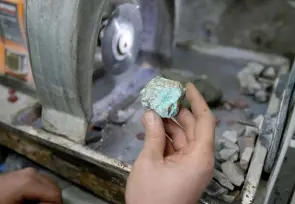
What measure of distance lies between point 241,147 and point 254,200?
6.6 inches

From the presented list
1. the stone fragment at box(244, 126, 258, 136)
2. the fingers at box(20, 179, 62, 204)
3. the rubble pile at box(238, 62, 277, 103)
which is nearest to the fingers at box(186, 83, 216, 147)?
the stone fragment at box(244, 126, 258, 136)

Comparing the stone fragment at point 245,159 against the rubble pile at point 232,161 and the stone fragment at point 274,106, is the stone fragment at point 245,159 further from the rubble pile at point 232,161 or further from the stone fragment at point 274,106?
the stone fragment at point 274,106

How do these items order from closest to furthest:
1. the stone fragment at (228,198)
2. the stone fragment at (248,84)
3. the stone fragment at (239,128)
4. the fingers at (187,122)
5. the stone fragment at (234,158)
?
the fingers at (187,122)
the stone fragment at (228,198)
the stone fragment at (234,158)
the stone fragment at (239,128)
the stone fragment at (248,84)

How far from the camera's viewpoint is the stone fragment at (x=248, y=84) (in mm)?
1299

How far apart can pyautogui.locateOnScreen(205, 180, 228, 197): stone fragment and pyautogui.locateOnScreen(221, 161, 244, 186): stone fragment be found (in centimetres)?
4

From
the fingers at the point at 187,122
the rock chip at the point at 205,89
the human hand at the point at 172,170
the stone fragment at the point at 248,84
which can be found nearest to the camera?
the human hand at the point at 172,170

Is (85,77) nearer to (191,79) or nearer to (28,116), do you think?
(28,116)

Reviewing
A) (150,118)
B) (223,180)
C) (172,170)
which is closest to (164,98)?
(150,118)

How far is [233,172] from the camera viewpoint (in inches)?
36.6

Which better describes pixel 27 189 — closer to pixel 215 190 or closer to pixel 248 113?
pixel 215 190

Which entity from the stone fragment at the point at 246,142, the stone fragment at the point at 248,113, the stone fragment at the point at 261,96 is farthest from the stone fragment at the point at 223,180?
the stone fragment at the point at 261,96

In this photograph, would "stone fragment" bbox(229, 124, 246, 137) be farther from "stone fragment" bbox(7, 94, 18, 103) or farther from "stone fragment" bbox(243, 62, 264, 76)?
"stone fragment" bbox(7, 94, 18, 103)

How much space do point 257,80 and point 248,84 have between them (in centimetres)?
7

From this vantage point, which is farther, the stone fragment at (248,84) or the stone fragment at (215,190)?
the stone fragment at (248,84)
